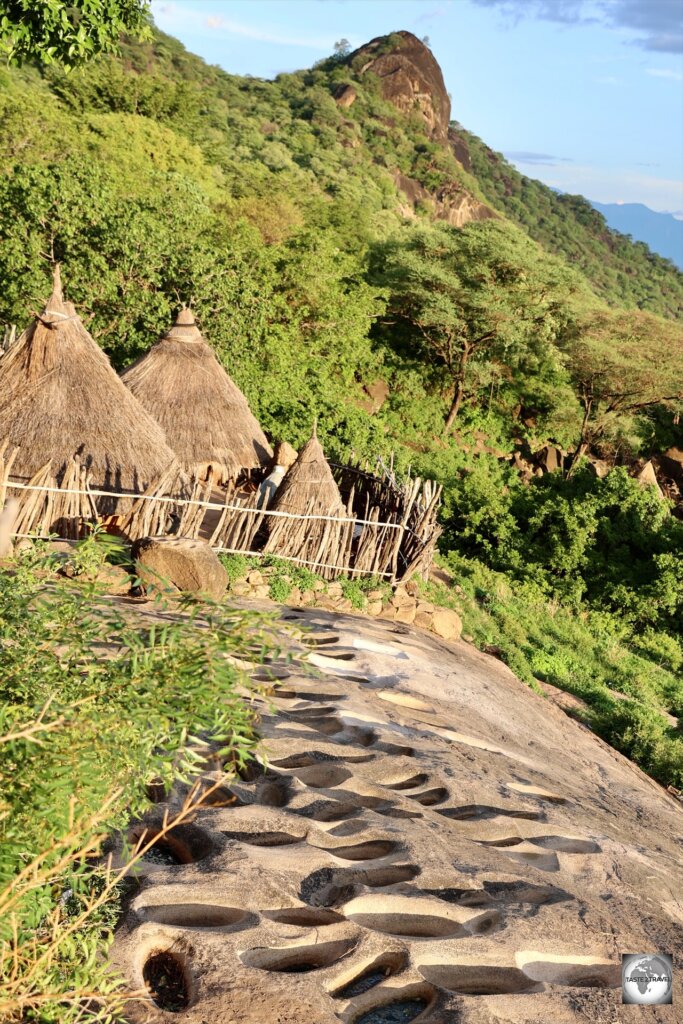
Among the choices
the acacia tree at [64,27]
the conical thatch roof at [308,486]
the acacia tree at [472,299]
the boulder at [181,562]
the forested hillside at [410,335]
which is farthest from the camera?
the acacia tree at [472,299]

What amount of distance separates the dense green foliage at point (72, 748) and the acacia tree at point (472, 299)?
19.4m

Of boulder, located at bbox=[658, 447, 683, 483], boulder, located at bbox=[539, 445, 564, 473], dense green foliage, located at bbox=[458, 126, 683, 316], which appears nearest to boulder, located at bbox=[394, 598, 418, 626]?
boulder, located at bbox=[539, 445, 564, 473]

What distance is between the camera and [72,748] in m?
2.37

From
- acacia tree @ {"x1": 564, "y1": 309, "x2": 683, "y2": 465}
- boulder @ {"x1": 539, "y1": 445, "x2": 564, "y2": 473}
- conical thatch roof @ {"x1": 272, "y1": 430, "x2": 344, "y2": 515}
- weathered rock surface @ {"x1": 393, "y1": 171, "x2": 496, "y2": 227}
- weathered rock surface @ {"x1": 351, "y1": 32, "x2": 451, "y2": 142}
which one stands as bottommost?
conical thatch roof @ {"x1": 272, "y1": 430, "x2": 344, "y2": 515}

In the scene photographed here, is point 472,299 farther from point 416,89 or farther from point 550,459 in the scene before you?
point 416,89

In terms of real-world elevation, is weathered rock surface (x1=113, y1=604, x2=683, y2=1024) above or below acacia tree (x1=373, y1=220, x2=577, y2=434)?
below

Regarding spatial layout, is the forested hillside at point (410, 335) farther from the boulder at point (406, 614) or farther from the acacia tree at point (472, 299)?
the boulder at point (406, 614)

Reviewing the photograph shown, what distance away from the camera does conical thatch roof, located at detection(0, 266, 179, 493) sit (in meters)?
9.13

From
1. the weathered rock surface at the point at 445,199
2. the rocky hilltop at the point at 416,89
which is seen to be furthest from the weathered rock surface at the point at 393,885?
the rocky hilltop at the point at 416,89

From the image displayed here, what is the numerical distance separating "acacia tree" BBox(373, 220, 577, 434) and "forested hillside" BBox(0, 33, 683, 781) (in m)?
0.06

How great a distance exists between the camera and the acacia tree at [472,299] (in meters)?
21.6

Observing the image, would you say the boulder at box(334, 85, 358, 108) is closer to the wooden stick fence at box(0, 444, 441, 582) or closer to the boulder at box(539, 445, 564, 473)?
the boulder at box(539, 445, 564, 473)

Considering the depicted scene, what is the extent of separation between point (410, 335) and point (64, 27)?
15982 millimetres

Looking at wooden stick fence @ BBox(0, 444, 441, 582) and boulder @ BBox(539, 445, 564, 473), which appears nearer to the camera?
wooden stick fence @ BBox(0, 444, 441, 582)
